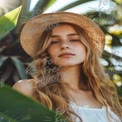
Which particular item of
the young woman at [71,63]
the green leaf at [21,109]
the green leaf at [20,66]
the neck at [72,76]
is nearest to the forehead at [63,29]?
the young woman at [71,63]

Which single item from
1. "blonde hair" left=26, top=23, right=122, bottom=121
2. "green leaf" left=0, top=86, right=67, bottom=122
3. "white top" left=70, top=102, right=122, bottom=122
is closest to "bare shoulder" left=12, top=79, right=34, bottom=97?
"blonde hair" left=26, top=23, right=122, bottom=121

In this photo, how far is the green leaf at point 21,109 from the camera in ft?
2.41

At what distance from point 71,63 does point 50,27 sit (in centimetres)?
15

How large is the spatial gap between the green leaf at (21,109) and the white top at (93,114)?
17.3 inches

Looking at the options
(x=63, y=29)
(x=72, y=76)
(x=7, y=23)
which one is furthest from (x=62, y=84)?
(x=7, y=23)

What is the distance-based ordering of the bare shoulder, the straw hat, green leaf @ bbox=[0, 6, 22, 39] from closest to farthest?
green leaf @ bbox=[0, 6, 22, 39] < the bare shoulder < the straw hat

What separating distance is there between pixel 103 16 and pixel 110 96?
668 mm

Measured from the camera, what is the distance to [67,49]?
1.25m

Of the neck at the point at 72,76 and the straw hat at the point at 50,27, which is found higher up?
the straw hat at the point at 50,27

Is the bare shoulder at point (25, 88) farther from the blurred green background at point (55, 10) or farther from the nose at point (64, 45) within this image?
the blurred green background at point (55, 10)

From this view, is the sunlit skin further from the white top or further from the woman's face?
the white top

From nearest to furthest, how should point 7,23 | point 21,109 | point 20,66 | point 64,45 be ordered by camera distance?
1. point 21,109
2. point 7,23
3. point 64,45
4. point 20,66

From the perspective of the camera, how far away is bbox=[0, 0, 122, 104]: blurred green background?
5.42 feet

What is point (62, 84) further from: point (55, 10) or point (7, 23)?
point (55, 10)
